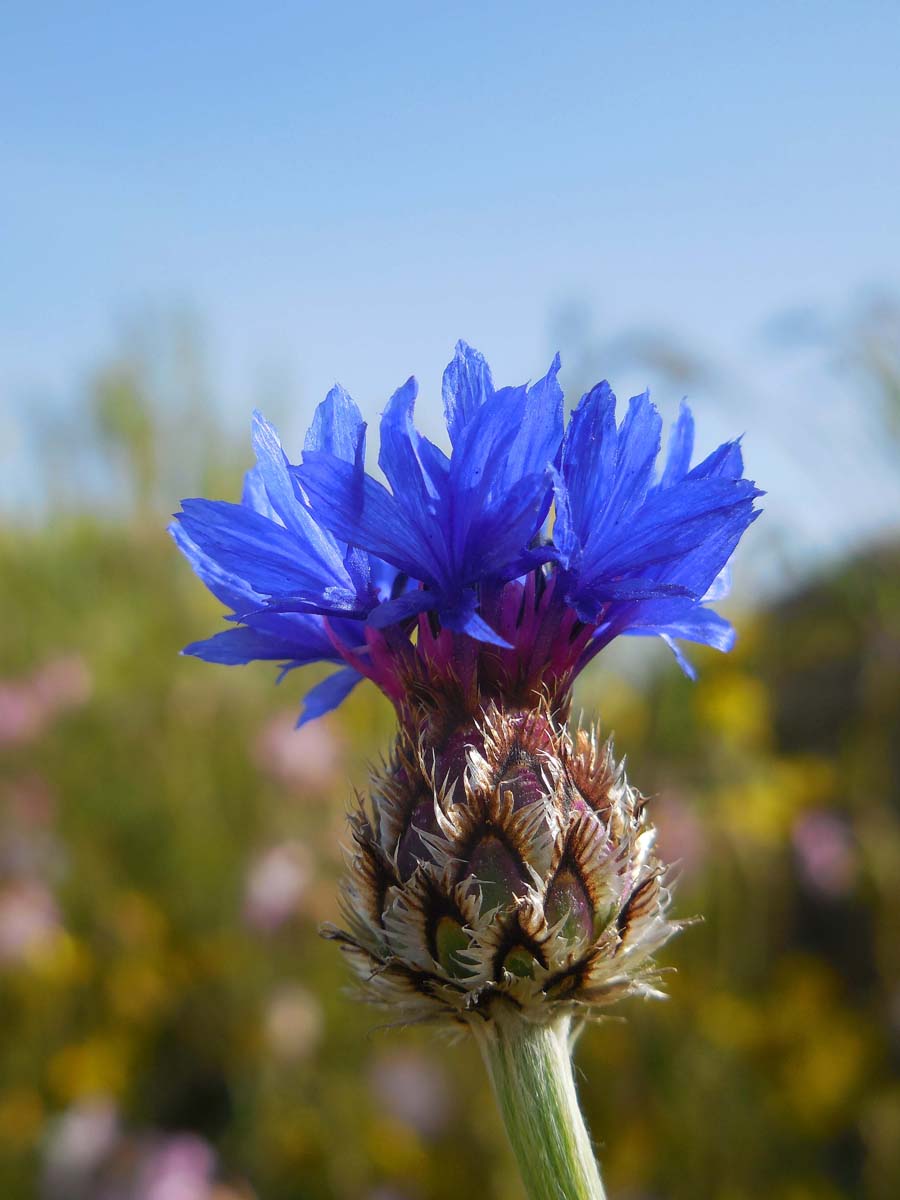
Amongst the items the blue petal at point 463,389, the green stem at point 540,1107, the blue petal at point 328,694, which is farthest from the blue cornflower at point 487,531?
the green stem at point 540,1107

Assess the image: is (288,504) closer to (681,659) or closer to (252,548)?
(252,548)

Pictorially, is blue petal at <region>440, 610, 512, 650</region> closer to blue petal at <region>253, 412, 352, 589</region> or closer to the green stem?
blue petal at <region>253, 412, 352, 589</region>

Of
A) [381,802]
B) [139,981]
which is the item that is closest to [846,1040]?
[139,981]

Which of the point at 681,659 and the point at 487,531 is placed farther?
the point at 681,659

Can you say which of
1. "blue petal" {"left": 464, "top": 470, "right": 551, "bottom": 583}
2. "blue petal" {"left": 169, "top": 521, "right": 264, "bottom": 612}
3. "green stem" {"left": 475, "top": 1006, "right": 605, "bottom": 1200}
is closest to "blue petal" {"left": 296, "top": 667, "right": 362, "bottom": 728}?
"blue petal" {"left": 169, "top": 521, "right": 264, "bottom": 612}

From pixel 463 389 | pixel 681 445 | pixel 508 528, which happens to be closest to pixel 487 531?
pixel 508 528

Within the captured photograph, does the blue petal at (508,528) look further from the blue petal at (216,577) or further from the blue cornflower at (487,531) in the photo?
the blue petal at (216,577)

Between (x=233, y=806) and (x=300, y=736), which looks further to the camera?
(x=233, y=806)

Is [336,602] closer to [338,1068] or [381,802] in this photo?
[381,802]
